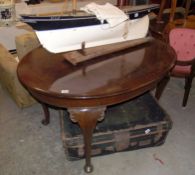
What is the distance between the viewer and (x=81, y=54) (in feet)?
5.09

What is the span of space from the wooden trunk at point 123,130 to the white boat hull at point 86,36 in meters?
0.50

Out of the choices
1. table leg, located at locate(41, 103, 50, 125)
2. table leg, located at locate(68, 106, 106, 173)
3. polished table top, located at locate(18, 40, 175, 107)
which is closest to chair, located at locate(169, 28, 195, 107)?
polished table top, located at locate(18, 40, 175, 107)

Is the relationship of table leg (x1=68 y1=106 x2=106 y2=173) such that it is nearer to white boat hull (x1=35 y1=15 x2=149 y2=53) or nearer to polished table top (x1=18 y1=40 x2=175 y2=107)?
polished table top (x1=18 y1=40 x2=175 y2=107)

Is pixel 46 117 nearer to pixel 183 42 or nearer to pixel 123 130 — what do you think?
pixel 123 130

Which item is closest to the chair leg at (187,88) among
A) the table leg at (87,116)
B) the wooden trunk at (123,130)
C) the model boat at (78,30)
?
the wooden trunk at (123,130)

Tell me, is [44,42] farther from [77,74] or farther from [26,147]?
[26,147]

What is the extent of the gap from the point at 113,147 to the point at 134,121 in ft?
0.78

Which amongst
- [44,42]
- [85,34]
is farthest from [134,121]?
[44,42]

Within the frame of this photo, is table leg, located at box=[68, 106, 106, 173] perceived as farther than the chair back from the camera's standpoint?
No

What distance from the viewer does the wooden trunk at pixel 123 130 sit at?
1648mm

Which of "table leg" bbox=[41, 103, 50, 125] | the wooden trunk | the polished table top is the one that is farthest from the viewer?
"table leg" bbox=[41, 103, 50, 125]

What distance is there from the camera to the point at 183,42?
7.12 ft

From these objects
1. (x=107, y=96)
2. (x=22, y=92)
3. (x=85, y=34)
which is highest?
(x=85, y=34)

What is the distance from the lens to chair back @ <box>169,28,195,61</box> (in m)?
2.13
